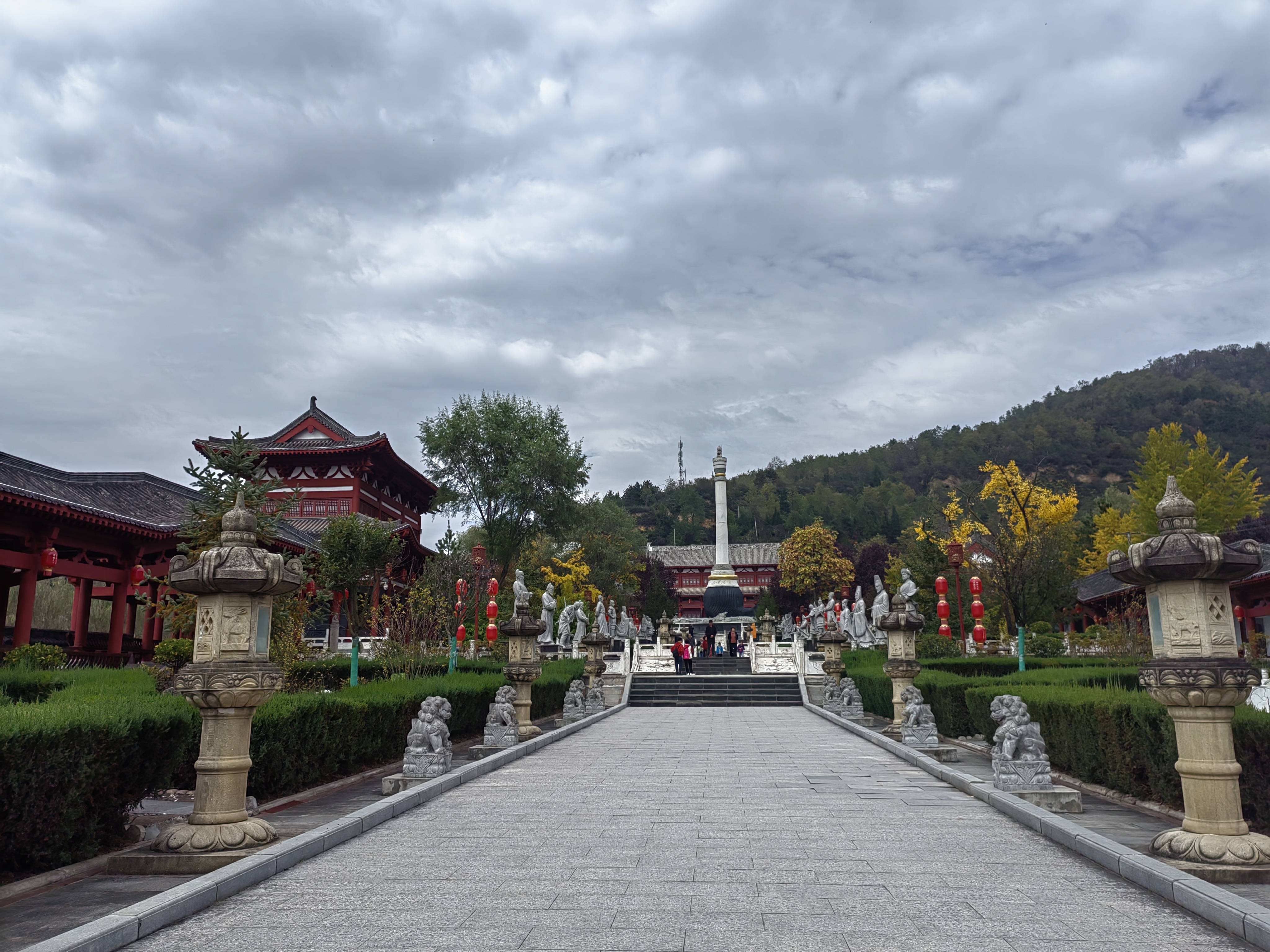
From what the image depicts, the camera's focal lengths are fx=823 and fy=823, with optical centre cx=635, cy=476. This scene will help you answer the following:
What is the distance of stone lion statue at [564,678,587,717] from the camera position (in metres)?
17.6

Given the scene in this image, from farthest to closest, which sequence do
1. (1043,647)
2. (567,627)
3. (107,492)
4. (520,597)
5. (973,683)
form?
(567,627) → (1043,647) → (107,492) → (520,597) → (973,683)

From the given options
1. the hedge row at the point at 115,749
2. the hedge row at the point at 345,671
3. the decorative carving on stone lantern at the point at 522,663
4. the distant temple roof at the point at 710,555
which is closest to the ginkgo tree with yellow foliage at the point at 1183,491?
the hedge row at the point at 345,671

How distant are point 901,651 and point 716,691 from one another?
1188 cm

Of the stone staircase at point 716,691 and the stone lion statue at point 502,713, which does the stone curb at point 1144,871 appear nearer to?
the stone lion statue at point 502,713

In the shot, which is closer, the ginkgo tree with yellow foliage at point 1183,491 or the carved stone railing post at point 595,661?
the carved stone railing post at point 595,661

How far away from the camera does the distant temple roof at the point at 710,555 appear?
80188mm

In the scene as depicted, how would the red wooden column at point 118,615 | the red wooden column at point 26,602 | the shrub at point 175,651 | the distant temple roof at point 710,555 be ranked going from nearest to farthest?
the shrub at point 175,651, the red wooden column at point 26,602, the red wooden column at point 118,615, the distant temple roof at point 710,555

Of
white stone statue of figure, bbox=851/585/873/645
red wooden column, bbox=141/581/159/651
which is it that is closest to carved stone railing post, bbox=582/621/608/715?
red wooden column, bbox=141/581/159/651

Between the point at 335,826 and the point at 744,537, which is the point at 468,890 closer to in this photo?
the point at 335,826

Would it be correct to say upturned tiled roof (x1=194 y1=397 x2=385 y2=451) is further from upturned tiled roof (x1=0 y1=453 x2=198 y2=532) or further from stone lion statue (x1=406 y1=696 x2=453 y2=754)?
stone lion statue (x1=406 y1=696 x2=453 y2=754)

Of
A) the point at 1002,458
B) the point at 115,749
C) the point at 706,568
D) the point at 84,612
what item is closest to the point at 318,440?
the point at 84,612

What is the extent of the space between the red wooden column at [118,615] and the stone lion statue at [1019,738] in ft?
61.3

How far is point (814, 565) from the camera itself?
182 feet

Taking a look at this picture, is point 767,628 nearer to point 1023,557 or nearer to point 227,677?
point 1023,557
